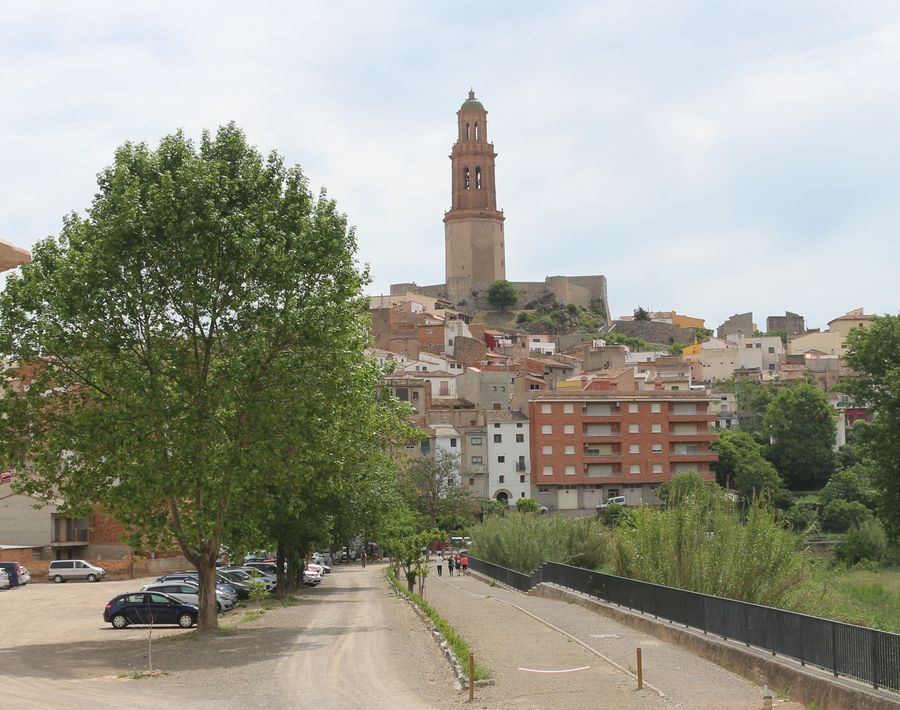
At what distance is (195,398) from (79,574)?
3073 centimetres

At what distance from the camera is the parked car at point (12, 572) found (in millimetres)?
49284

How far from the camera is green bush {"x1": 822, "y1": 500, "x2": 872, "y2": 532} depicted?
75.3m

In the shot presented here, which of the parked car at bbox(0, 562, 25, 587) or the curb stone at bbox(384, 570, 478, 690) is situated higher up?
the curb stone at bbox(384, 570, 478, 690)

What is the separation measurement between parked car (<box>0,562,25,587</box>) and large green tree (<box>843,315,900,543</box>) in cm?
3577

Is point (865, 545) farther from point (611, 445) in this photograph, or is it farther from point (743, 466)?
point (611, 445)

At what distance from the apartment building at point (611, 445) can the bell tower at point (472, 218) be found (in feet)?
254

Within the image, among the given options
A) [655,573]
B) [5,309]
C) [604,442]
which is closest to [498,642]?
[655,573]

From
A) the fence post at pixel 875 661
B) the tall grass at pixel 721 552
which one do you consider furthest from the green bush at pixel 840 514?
the fence post at pixel 875 661

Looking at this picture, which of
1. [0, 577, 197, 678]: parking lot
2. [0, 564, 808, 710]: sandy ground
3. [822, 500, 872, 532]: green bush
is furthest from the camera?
[822, 500, 872, 532]: green bush

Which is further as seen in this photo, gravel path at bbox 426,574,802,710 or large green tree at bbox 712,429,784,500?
large green tree at bbox 712,429,784,500

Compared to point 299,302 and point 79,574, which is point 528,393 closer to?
point 79,574

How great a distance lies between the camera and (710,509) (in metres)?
23.5

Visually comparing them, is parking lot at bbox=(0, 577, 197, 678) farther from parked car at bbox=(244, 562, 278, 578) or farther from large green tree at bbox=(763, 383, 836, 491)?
large green tree at bbox=(763, 383, 836, 491)

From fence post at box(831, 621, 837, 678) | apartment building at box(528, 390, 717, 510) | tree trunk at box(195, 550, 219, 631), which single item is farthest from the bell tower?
fence post at box(831, 621, 837, 678)
